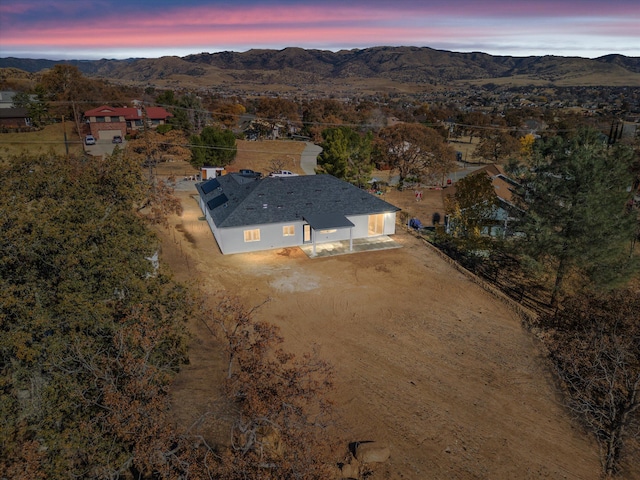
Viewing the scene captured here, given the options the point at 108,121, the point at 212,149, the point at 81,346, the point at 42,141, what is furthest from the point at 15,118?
the point at 81,346

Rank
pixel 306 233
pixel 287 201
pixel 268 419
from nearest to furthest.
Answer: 1. pixel 268 419
2. pixel 306 233
3. pixel 287 201

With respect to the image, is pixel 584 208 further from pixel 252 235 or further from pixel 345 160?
pixel 345 160

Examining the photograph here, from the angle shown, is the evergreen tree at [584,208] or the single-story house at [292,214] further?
the single-story house at [292,214]

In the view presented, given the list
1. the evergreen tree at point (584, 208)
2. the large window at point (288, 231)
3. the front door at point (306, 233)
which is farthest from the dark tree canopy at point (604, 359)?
the large window at point (288, 231)

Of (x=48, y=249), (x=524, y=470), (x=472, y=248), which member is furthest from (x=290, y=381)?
(x=472, y=248)

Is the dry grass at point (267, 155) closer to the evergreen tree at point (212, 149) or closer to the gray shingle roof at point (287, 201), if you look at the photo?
the evergreen tree at point (212, 149)
